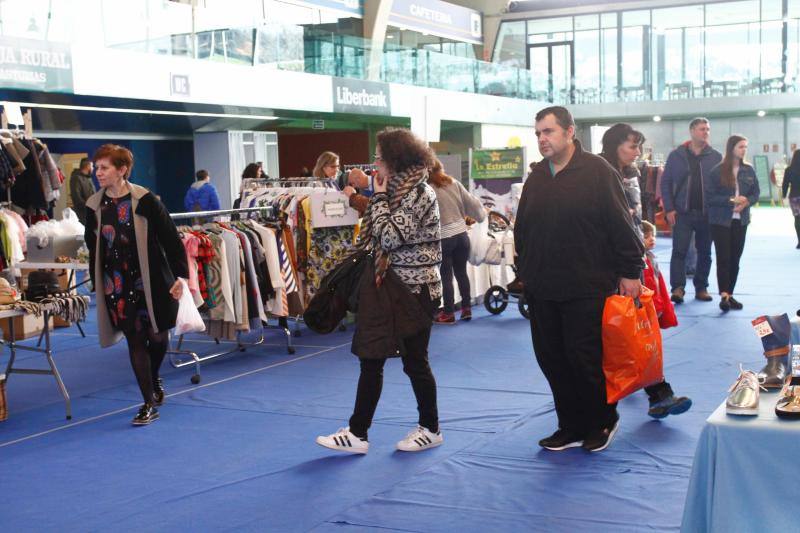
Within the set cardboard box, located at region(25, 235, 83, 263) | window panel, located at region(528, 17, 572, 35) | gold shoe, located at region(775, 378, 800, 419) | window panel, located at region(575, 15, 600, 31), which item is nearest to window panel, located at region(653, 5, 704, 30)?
window panel, located at region(575, 15, 600, 31)

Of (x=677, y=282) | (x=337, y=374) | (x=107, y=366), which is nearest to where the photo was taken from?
(x=337, y=374)

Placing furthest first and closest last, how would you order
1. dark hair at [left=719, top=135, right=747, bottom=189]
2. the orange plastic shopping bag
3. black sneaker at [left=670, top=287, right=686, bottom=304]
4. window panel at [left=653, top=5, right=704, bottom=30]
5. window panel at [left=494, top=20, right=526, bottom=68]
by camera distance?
window panel at [left=494, top=20, right=526, bottom=68] → window panel at [left=653, top=5, right=704, bottom=30] → black sneaker at [left=670, top=287, right=686, bottom=304] → dark hair at [left=719, top=135, right=747, bottom=189] → the orange plastic shopping bag

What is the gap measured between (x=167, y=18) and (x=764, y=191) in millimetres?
21078

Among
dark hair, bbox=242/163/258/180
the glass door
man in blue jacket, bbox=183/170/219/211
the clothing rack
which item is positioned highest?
the glass door

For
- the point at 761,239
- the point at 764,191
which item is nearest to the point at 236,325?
the point at 761,239

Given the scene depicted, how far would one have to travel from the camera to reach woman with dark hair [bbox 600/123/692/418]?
201 inches

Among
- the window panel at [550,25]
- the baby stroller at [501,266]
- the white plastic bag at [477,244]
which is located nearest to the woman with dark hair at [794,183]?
the baby stroller at [501,266]

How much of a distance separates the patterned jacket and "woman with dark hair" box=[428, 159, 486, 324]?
9.91ft

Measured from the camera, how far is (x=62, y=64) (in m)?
13.1

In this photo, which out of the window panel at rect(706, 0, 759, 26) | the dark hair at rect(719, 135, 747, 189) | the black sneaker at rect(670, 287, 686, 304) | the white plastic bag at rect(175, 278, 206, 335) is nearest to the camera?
the white plastic bag at rect(175, 278, 206, 335)

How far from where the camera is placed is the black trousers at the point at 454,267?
8.52 metres

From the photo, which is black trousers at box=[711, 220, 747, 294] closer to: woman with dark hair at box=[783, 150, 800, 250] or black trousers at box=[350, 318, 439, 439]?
black trousers at box=[350, 318, 439, 439]

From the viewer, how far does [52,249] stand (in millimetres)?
7871

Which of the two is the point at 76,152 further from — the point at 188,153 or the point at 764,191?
the point at 764,191
